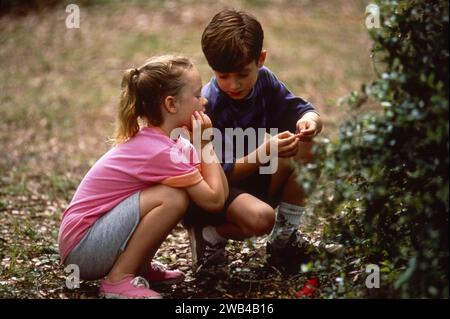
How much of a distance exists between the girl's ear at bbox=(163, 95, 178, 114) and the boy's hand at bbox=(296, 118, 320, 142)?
2.14 feet

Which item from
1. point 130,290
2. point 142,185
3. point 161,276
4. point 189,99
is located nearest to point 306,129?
point 189,99

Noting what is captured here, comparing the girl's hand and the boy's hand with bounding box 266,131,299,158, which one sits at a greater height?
the girl's hand

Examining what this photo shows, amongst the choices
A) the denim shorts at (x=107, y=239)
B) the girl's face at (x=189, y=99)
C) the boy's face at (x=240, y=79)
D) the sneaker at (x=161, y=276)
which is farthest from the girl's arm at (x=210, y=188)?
the sneaker at (x=161, y=276)

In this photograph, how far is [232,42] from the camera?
3.41 meters

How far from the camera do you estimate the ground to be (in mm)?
3642

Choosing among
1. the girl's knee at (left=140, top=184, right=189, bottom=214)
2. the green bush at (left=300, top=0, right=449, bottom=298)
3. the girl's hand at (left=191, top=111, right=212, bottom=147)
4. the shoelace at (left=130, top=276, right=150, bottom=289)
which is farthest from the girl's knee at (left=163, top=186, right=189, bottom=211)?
the green bush at (left=300, top=0, right=449, bottom=298)

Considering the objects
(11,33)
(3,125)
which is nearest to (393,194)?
(3,125)

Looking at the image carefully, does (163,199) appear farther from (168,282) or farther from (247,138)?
(247,138)

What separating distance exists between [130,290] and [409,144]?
147cm

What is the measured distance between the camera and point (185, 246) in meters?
4.34

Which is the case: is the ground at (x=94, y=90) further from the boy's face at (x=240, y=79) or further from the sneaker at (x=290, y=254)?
the boy's face at (x=240, y=79)

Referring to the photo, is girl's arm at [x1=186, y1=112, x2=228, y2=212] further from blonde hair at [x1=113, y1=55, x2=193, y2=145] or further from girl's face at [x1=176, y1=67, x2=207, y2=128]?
blonde hair at [x1=113, y1=55, x2=193, y2=145]

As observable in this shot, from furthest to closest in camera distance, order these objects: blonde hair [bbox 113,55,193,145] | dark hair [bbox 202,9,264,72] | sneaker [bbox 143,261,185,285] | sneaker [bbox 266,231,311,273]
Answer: sneaker [bbox 266,231,311,273]
sneaker [bbox 143,261,185,285]
dark hair [bbox 202,9,264,72]
blonde hair [bbox 113,55,193,145]

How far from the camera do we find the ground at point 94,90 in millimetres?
3642
